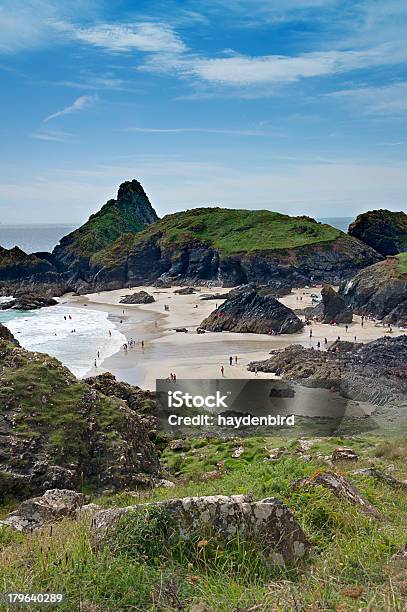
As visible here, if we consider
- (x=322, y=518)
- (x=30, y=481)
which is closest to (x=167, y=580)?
(x=322, y=518)

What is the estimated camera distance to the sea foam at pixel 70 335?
141ft

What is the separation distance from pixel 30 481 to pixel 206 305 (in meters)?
62.1

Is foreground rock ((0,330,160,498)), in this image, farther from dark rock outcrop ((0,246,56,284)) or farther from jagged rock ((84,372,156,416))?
dark rock outcrop ((0,246,56,284))

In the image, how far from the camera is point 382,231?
4304 inches

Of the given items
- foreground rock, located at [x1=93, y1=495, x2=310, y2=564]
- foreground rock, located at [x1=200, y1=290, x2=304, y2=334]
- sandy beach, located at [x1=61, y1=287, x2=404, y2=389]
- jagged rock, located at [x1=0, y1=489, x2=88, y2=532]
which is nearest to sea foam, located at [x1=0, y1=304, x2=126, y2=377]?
sandy beach, located at [x1=61, y1=287, x2=404, y2=389]

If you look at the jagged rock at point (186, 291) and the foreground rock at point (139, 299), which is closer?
the foreground rock at point (139, 299)

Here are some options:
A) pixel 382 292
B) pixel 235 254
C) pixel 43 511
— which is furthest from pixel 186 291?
pixel 43 511

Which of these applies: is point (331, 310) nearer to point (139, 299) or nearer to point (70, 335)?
point (70, 335)

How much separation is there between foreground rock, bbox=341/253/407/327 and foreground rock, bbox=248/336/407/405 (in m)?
15.9

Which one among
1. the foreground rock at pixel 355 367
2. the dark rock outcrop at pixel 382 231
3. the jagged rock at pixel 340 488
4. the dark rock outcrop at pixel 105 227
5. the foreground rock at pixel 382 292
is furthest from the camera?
the dark rock outcrop at pixel 105 227

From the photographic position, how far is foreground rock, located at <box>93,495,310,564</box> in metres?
4.82

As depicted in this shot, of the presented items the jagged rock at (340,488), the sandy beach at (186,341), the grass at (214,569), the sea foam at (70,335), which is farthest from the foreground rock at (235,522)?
the sea foam at (70,335)

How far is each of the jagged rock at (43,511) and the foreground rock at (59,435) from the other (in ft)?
14.4

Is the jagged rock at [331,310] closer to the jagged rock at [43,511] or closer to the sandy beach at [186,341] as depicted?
the sandy beach at [186,341]
